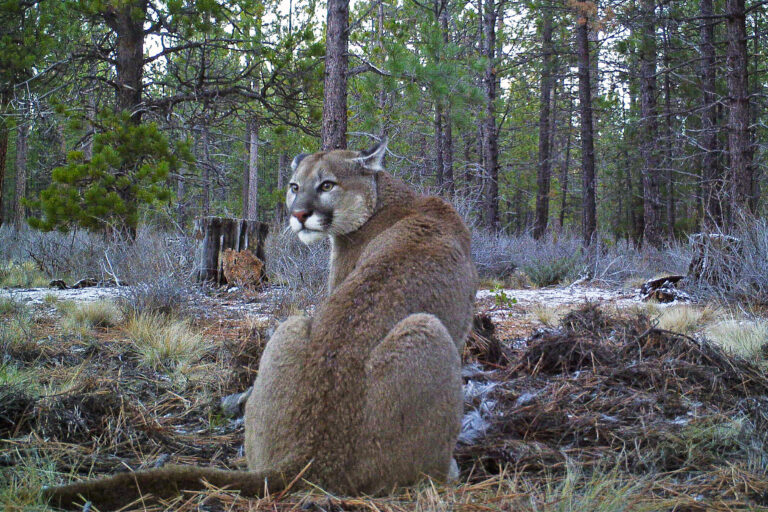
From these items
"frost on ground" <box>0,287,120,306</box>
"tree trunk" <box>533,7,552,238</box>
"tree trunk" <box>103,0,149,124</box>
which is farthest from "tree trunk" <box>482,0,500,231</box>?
"frost on ground" <box>0,287,120,306</box>

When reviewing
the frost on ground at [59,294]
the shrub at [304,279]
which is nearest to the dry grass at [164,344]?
the shrub at [304,279]

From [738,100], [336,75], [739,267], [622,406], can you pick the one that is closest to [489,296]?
[739,267]

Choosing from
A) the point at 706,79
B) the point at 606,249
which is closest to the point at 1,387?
the point at 606,249

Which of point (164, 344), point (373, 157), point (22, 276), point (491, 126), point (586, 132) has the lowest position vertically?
point (164, 344)

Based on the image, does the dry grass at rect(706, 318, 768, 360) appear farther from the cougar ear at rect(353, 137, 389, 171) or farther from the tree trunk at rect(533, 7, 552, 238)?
the tree trunk at rect(533, 7, 552, 238)

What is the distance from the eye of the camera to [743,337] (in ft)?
17.1

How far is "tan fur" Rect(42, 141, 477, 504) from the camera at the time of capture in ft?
7.83

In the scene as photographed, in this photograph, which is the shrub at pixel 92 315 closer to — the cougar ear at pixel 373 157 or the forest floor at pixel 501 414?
the forest floor at pixel 501 414

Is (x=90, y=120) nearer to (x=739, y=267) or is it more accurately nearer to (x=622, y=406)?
(x=622, y=406)

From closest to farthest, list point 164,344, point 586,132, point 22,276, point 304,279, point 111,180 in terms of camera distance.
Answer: point 164,344
point 304,279
point 111,180
point 22,276
point 586,132

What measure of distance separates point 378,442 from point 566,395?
7.12ft

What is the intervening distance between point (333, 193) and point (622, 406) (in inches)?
97.3

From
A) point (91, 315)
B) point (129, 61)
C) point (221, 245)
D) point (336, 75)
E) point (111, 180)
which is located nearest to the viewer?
point (91, 315)

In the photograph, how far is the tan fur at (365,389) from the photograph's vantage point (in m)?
2.39
